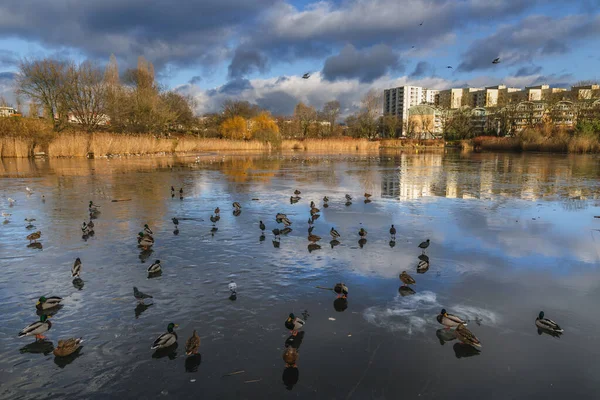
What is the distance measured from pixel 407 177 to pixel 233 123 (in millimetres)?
71645

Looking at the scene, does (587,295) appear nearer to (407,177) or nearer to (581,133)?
(407,177)

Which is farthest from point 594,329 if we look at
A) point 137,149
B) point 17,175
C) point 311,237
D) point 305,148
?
point 305,148

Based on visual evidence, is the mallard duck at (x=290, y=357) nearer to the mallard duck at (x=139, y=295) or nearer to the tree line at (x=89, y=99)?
the mallard duck at (x=139, y=295)

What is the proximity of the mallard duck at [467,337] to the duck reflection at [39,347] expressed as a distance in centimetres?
564

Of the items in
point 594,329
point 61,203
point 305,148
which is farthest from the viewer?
point 305,148

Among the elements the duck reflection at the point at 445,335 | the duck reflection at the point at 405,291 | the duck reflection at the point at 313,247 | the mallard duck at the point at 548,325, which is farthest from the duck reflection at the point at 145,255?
the mallard duck at the point at 548,325

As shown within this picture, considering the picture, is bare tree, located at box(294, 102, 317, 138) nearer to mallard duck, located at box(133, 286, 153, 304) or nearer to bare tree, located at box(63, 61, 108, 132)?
bare tree, located at box(63, 61, 108, 132)

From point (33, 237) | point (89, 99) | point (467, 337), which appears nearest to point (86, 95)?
point (89, 99)

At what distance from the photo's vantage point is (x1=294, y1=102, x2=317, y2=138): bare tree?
358 ft

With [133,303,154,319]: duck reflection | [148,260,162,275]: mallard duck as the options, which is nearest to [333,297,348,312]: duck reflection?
[133,303,154,319]: duck reflection

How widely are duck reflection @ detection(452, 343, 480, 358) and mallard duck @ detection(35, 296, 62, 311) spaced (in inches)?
245

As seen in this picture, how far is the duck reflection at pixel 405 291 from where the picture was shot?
22.6ft

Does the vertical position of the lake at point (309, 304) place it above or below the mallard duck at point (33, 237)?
below

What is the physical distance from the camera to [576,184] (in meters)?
21.3
